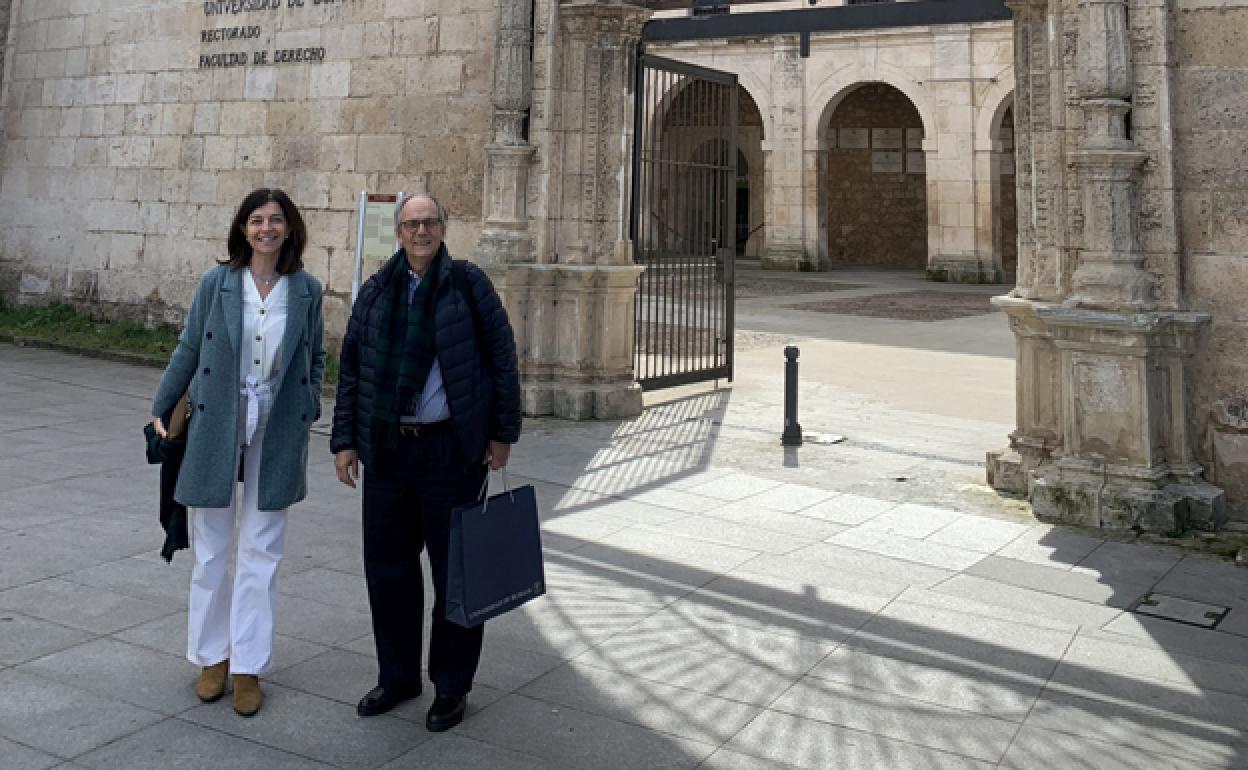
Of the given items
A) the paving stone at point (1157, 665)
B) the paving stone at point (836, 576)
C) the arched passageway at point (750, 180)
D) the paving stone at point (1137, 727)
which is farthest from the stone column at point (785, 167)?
the paving stone at point (1137, 727)

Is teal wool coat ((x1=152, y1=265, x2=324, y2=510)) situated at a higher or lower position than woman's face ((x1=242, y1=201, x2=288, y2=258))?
lower

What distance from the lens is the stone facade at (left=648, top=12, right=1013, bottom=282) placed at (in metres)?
23.1

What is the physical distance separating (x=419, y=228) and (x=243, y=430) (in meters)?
0.88

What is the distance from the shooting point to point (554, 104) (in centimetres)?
840

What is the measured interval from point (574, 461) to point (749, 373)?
4.46 m

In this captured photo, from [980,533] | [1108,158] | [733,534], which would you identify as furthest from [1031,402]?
[733,534]

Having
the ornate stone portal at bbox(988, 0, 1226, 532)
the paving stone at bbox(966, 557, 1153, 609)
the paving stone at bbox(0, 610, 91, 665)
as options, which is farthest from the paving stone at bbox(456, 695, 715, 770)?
the ornate stone portal at bbox(988, 0, 1226, 532)

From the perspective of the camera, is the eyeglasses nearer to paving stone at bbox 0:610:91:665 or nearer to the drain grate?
paving stone at bbox 0:610:91:665

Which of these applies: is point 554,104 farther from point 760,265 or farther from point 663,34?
point 760,265

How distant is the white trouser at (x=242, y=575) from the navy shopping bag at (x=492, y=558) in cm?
68

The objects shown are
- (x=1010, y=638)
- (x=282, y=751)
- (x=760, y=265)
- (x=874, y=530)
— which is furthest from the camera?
(x=760, y=265)

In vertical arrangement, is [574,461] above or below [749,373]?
below

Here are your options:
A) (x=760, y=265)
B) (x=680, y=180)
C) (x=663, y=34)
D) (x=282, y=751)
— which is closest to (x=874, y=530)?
(x=282, y=751)

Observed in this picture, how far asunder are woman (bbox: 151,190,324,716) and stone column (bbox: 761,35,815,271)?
75.3 feet
